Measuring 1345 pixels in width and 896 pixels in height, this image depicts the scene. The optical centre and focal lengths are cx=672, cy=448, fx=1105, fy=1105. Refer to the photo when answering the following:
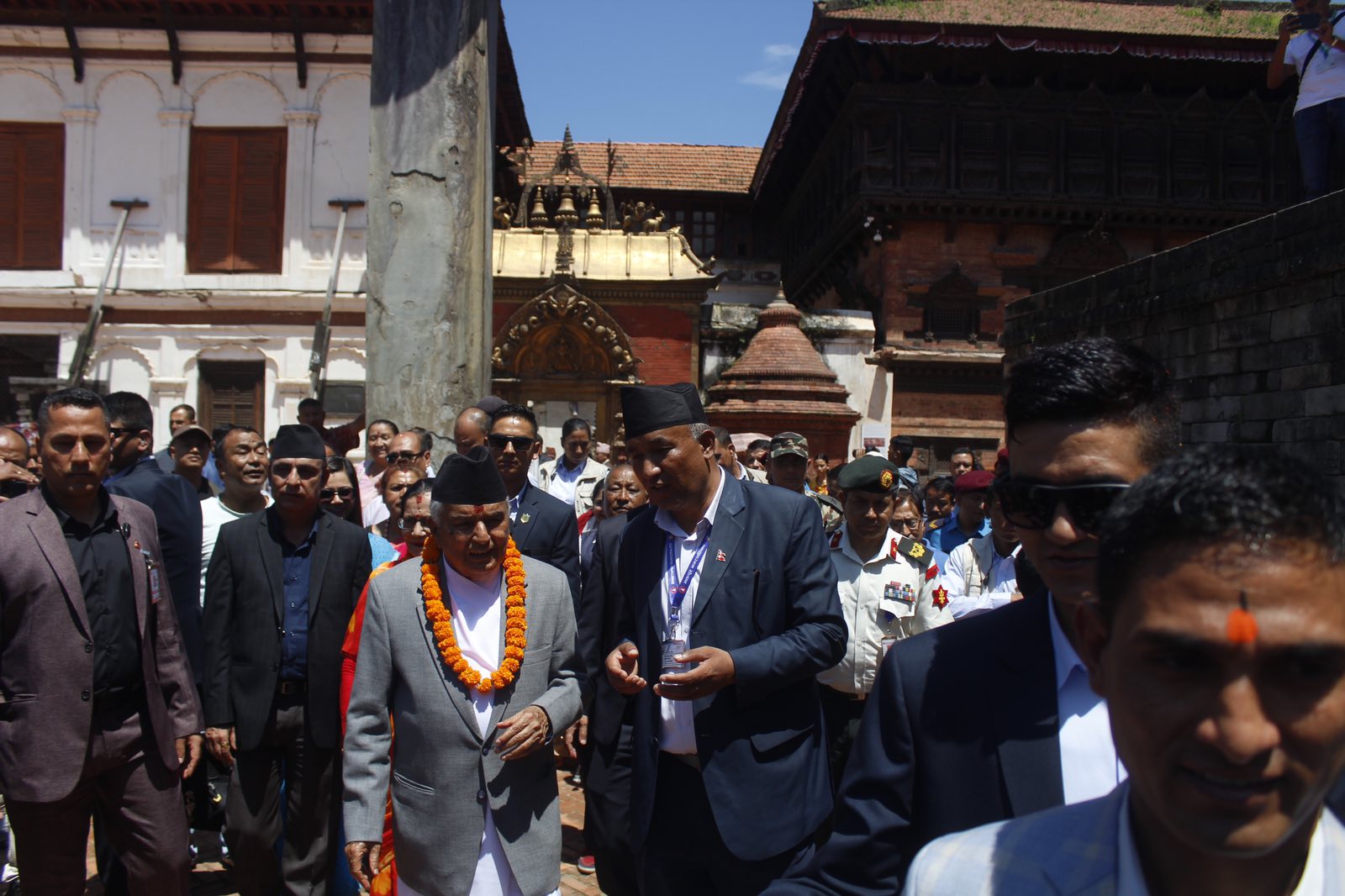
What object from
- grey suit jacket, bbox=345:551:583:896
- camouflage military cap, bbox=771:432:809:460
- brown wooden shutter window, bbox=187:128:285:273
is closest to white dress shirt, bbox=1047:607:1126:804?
grey suit jacket, bbox=345:551:583:896

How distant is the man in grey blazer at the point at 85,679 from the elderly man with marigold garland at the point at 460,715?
101 centimetres

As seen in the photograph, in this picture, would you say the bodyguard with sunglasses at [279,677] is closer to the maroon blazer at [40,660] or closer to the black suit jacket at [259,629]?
the black suit jacket at [259,629]

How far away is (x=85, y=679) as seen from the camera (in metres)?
3.91

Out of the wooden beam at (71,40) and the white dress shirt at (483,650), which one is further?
the wooden beam at (71,40)

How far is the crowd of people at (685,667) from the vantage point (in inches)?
45.4

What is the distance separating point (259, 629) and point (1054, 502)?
3663 mm

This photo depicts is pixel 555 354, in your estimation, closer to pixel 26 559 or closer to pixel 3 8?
pixel 3 8

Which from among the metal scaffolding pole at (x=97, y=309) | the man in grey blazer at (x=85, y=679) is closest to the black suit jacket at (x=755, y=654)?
the man in grey blazer at (x=85, y=679)

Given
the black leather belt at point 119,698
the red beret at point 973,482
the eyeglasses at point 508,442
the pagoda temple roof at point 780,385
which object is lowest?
the black leather belt at point 119,698

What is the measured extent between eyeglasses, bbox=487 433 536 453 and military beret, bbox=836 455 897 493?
1.79 meters

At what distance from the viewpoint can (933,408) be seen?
22.7m

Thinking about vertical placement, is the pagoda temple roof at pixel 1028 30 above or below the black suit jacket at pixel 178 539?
above

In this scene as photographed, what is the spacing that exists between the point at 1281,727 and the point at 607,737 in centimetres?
281

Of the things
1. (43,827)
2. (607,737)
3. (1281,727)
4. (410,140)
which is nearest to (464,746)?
(607,737)
